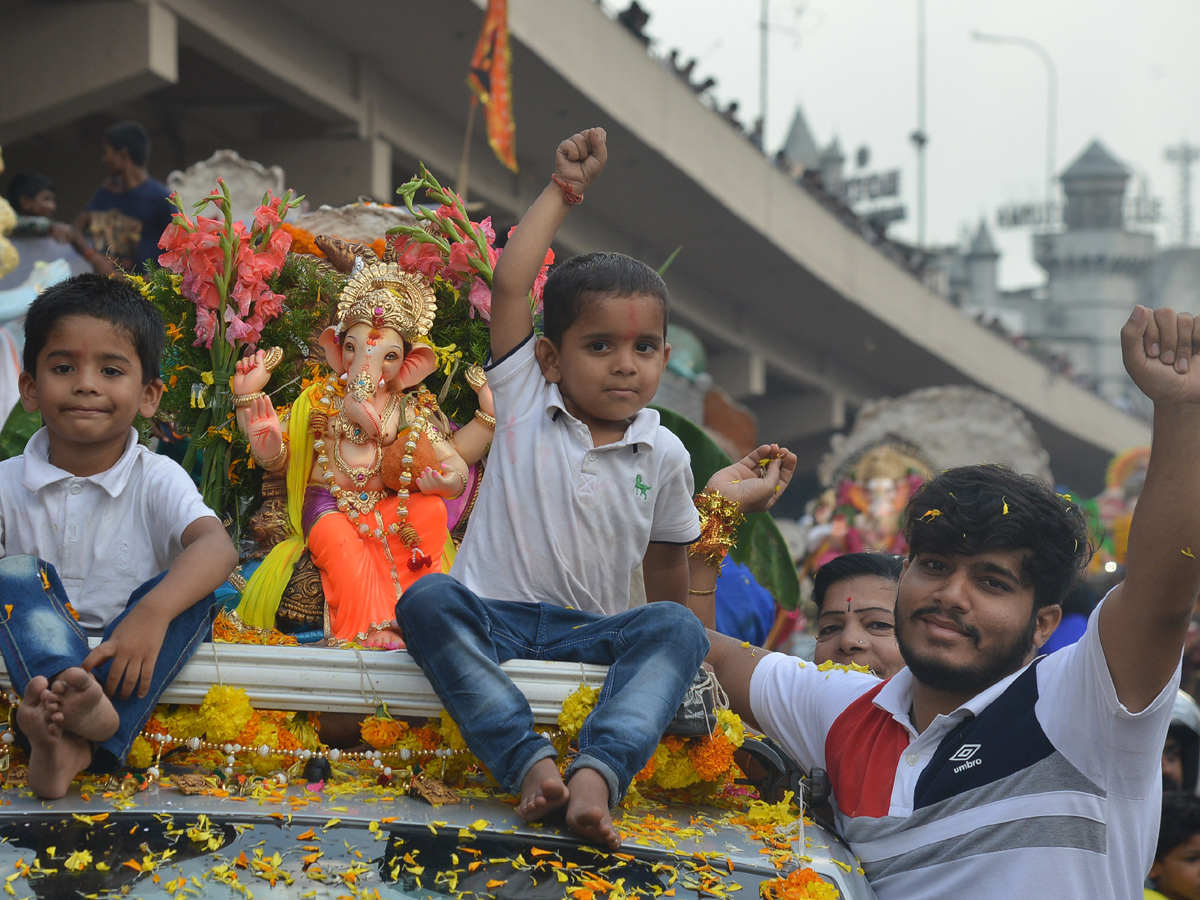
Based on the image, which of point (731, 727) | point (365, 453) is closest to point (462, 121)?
point (365, 453)

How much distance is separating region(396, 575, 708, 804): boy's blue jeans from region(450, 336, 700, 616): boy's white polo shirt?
18 centimetres

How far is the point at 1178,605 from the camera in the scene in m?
2.40

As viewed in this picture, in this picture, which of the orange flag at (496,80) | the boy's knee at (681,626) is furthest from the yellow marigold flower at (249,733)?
the orange flag at (496,80)

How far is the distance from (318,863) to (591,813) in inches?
18.2

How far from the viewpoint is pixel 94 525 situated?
306 cm

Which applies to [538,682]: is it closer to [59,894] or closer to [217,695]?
[217,695]

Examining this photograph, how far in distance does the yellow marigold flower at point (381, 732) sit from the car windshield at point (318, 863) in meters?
0.39

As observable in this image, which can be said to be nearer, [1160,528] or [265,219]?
[1160,528]

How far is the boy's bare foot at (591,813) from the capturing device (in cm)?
232

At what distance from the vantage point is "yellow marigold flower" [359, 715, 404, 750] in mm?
2750

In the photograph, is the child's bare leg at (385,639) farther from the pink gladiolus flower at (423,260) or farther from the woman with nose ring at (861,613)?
the woman with nose ring at (861,613)

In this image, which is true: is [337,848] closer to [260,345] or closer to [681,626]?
[681,626]

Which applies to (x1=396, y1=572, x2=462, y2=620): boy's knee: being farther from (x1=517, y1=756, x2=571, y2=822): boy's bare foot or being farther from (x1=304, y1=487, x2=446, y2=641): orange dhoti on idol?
(x1=304, y1=487, x2=446, y2=641): orange dhoti on idol

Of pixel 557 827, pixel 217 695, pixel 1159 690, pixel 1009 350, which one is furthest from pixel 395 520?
pixel 1009 350
